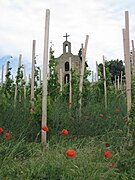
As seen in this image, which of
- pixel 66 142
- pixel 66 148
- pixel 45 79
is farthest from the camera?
pixel 45 79

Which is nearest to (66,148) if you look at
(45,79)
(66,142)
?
(66,142)

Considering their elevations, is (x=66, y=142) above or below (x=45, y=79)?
below

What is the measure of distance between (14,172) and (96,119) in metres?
2.44

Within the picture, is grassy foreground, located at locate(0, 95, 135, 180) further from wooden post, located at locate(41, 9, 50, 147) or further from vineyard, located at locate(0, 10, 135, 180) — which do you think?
wooden post, located at locate(41, 9, 50, 147)

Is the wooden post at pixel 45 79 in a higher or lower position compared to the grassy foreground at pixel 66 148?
higher

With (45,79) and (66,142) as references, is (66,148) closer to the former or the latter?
(66,142)

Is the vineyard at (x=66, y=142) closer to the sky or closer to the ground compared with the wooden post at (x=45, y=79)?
closer to the ground

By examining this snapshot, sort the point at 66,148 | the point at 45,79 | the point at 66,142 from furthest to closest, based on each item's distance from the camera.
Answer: the point at 45,79, the point at 66,142, the point at 66,148

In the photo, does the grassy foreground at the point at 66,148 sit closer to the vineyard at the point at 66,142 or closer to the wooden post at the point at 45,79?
the vineyard at the point at 66,142

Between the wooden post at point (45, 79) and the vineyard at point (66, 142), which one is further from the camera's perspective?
the wooden post at point (45, 79)

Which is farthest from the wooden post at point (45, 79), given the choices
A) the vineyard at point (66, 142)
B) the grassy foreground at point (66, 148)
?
the grassy foreground at point (66, 148)

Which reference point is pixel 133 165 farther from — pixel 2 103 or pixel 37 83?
pixel 37 83

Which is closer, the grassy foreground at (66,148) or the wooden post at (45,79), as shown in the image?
the grassy foreground at (66,148)

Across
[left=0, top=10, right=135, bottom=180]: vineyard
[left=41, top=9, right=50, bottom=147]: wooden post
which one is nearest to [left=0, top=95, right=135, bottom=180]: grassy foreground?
[left=0, top=10, right=135, bottom=180]: vineyard
